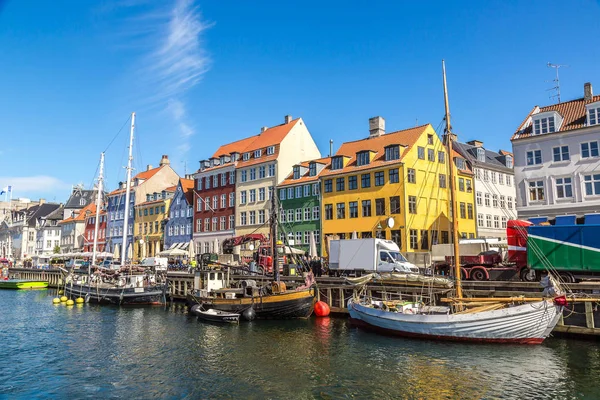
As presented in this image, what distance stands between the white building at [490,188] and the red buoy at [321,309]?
1127 inches

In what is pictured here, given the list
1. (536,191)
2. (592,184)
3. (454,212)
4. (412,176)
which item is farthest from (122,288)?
(592,184)

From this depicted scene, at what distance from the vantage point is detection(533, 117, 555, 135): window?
42344 mm

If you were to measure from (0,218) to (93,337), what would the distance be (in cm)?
15470

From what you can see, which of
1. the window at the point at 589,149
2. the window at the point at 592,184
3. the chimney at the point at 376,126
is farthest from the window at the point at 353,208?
the window at the point at 589,149

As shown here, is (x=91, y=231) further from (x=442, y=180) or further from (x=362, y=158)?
(x=442, y=180)

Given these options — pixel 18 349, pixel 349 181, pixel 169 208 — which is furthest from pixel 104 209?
pixel 18 349

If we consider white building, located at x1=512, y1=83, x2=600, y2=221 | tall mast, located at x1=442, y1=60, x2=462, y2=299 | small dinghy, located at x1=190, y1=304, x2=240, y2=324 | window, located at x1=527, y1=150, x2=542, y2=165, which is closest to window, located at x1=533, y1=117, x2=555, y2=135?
white building, located at x1=512, y1=83, x2=600, y2=221

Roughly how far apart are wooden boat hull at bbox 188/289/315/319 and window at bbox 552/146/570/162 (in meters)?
24.8

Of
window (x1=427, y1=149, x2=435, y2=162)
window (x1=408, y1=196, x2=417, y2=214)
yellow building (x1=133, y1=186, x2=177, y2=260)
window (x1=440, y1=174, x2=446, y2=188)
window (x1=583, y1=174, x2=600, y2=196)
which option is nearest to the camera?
window (x1=583, y1=174, x2=600, y2=196)

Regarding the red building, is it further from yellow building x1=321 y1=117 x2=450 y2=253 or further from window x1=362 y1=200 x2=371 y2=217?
window x1=362 y1=200 x2=371 y2=217

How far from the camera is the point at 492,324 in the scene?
2369 cm

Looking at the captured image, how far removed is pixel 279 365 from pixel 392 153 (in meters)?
32.8

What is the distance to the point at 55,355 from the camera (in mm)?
24016

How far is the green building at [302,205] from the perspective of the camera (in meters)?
56.1
